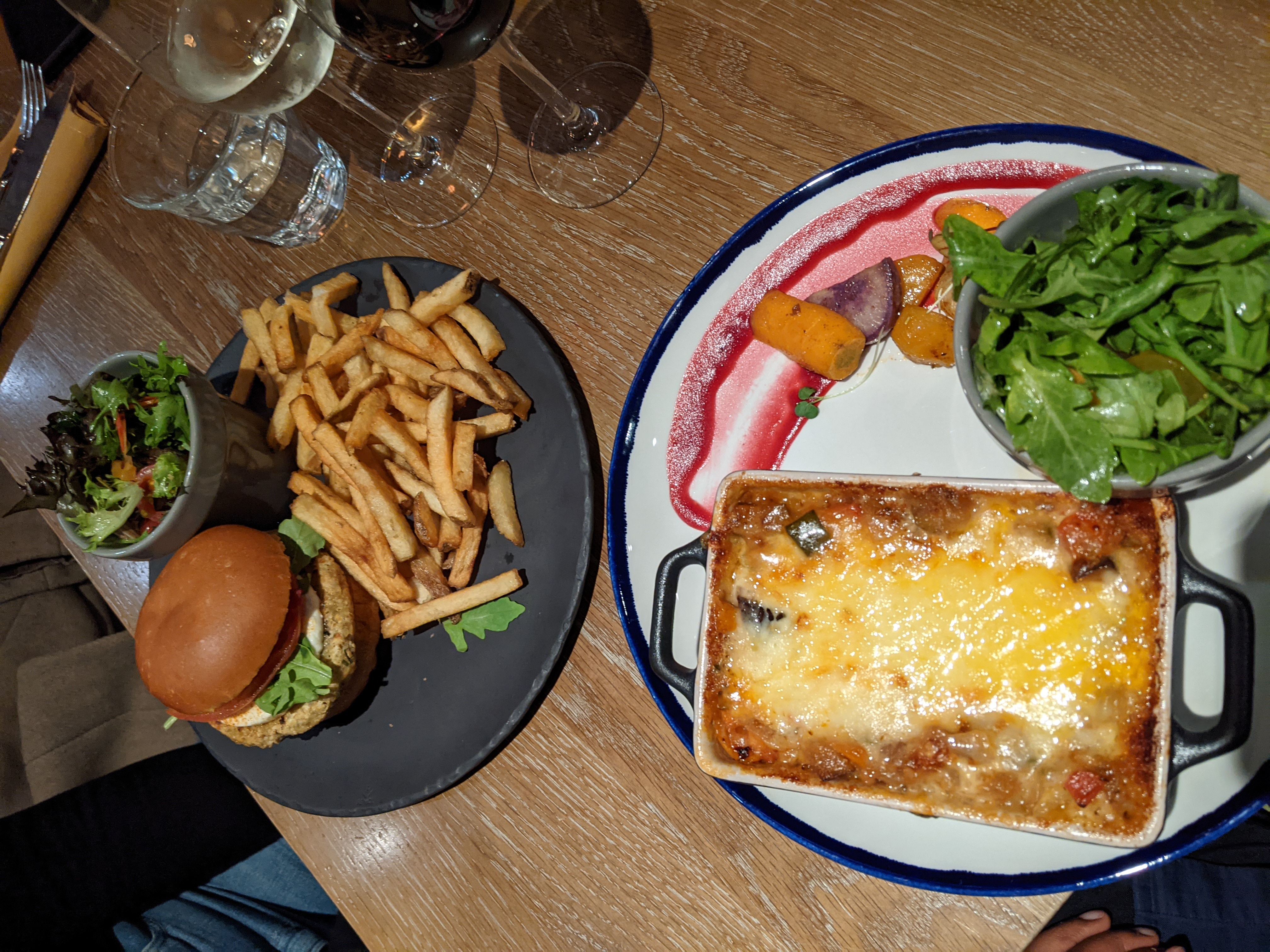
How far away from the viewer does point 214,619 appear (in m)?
1.75

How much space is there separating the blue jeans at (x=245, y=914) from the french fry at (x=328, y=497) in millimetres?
1712

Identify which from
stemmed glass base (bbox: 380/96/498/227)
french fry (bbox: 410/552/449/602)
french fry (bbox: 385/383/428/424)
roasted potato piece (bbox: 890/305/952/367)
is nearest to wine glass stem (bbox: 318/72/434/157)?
stemmed glass base (bbox: 380/96/498/227)

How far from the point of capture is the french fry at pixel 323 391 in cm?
193

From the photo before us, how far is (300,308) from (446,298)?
0.44m

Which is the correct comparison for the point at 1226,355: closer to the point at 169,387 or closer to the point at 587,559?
the point at 587,559

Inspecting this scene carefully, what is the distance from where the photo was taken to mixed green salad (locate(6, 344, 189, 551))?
1.84 meters

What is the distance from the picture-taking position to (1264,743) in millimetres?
1401

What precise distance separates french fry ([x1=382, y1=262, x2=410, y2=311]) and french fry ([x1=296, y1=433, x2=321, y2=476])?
0.43m

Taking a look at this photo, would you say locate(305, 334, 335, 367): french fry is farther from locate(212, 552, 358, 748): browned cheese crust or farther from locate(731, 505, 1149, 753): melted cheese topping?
locate(731, 505, 1149, 753): melted cheese topping

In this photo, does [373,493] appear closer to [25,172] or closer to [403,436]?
[403,436]

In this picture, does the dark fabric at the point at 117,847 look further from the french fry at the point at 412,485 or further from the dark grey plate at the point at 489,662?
the french fry at the point at 412,485

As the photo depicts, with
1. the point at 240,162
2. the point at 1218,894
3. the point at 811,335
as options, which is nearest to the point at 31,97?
the point at 240,162

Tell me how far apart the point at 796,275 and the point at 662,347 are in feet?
1.22

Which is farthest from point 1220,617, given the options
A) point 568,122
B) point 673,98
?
point 568,122
